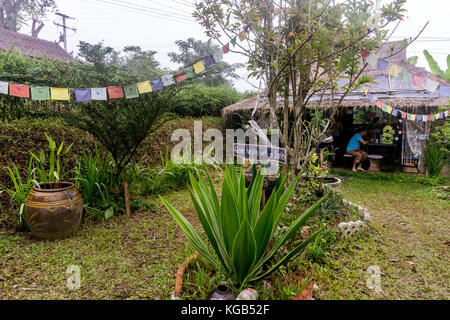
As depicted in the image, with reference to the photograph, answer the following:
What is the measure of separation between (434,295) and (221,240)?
1601 millimetres

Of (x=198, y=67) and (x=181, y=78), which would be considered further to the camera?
(x=198, y=67)

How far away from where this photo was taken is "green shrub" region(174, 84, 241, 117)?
777cm

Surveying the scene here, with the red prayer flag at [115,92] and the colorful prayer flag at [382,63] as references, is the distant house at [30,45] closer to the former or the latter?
the red prayer flag at [115,92]

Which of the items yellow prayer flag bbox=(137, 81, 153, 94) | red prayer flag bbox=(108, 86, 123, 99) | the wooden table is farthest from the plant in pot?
the wooden table

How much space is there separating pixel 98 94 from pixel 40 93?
645 mm

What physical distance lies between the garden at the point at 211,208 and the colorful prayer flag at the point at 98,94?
0.07 ft

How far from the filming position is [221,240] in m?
1.82

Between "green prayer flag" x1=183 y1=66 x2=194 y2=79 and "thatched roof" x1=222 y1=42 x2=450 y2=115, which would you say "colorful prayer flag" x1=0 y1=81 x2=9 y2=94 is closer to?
"green prayer flag" x1=183 y1=66 x2=194 y2=79

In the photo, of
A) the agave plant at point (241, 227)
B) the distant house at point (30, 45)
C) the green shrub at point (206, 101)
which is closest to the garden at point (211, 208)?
the agave plant at point (241, 227)

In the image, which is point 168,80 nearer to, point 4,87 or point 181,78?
point 181,78

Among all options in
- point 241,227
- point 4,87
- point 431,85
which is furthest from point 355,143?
point 4,87

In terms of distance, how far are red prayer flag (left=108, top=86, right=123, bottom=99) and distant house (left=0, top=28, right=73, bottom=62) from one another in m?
11.2

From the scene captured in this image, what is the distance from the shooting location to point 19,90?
310cm
